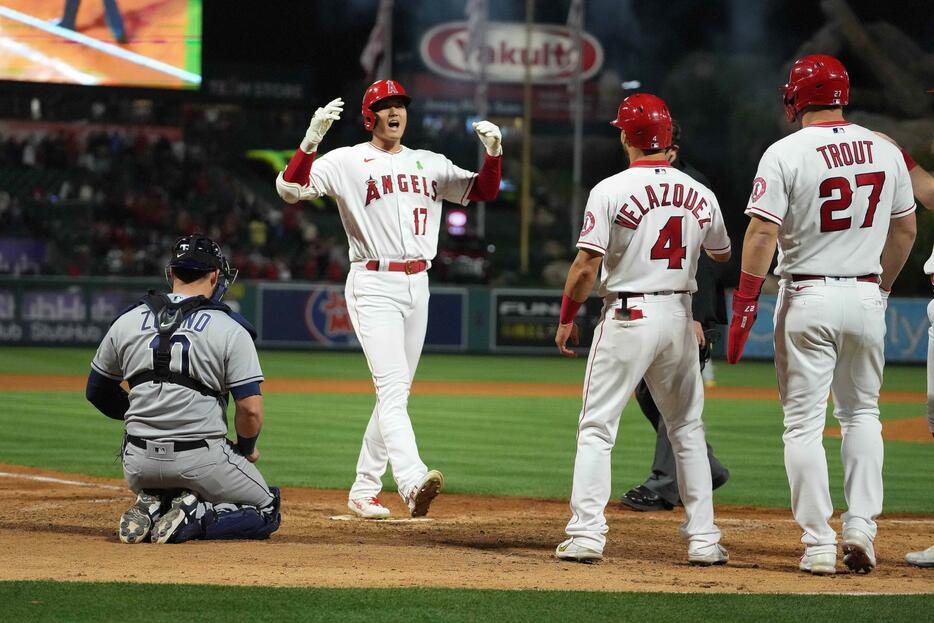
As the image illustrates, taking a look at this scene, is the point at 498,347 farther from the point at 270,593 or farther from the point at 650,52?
the point at 650,52

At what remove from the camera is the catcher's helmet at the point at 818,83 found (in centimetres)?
553

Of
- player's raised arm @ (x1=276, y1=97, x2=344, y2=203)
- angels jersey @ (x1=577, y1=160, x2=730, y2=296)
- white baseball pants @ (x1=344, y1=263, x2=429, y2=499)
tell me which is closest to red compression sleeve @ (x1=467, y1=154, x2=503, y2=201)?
white baseball pants @ (x1=344, y1=263, x2=429, y2=499)

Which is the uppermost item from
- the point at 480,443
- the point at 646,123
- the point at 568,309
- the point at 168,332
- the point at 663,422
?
the point at 646,123

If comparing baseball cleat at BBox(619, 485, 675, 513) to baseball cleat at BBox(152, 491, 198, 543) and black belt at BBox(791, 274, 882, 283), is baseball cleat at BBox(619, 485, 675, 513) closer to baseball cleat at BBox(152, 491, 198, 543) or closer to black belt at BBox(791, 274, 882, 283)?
black belt at BBox(791, 274, 882, 283)

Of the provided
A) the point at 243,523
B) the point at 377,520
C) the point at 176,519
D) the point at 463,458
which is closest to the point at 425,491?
the point at 377,520

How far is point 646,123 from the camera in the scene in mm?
5691

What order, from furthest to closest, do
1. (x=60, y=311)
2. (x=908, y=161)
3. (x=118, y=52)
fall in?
(x=118, y=52) → (x=60, y=311) → (x=908, y=161)

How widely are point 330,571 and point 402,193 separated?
243 centimetres

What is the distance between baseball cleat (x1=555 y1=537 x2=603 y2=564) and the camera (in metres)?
5.59

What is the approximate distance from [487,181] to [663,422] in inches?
66.8

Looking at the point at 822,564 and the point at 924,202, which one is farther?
the point at 924,202

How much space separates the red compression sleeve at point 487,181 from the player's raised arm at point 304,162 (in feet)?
2.85

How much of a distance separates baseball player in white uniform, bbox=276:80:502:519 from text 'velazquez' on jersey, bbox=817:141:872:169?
6.15 ft

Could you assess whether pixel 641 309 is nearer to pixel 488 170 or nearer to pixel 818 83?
pixel 818 83
